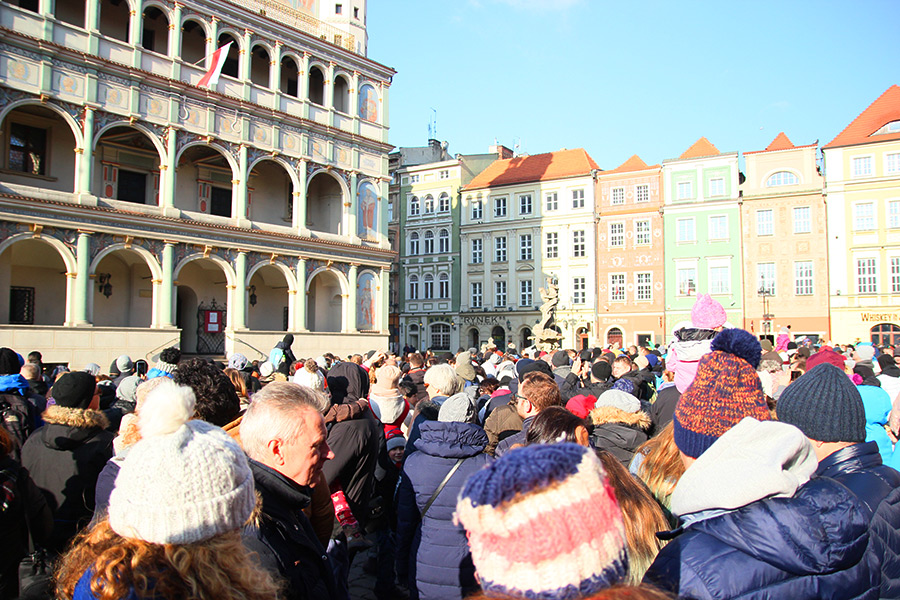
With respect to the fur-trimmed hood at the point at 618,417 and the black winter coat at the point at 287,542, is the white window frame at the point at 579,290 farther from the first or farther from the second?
the black winter coat at the point at 287,542

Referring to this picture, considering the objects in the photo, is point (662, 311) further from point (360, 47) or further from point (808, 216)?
point (360, 47)

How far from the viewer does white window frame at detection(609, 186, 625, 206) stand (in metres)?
41.2

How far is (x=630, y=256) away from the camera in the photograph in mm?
40656

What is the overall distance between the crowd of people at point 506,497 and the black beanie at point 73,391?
15 mm

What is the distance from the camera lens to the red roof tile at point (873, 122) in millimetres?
35688

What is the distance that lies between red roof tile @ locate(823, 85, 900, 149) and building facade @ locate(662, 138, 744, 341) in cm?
601

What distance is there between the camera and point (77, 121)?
20.5m

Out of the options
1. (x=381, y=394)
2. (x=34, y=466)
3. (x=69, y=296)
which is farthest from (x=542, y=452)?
(x=69, y=296)

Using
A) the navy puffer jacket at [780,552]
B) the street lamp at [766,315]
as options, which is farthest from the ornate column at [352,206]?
the navy puffer jacket at [780,552]

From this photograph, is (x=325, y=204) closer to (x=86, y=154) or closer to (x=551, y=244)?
(x=86, y=154)

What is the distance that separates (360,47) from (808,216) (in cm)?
2719

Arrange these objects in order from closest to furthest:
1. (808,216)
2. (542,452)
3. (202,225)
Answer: (542,452), (202,225), (808,216)

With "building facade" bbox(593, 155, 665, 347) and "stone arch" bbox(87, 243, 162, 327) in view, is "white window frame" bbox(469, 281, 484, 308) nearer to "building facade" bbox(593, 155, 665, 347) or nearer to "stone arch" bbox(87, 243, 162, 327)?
"building facade" bbox(593, 155, 665, 347)

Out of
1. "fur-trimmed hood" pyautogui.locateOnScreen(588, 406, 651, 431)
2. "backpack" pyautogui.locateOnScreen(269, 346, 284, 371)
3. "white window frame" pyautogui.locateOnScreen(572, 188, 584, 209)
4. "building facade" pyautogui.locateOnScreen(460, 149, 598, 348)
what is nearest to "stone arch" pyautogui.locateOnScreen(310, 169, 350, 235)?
"building facade" pyautogui.locateOnScreen(460, 149, 598, 348)
